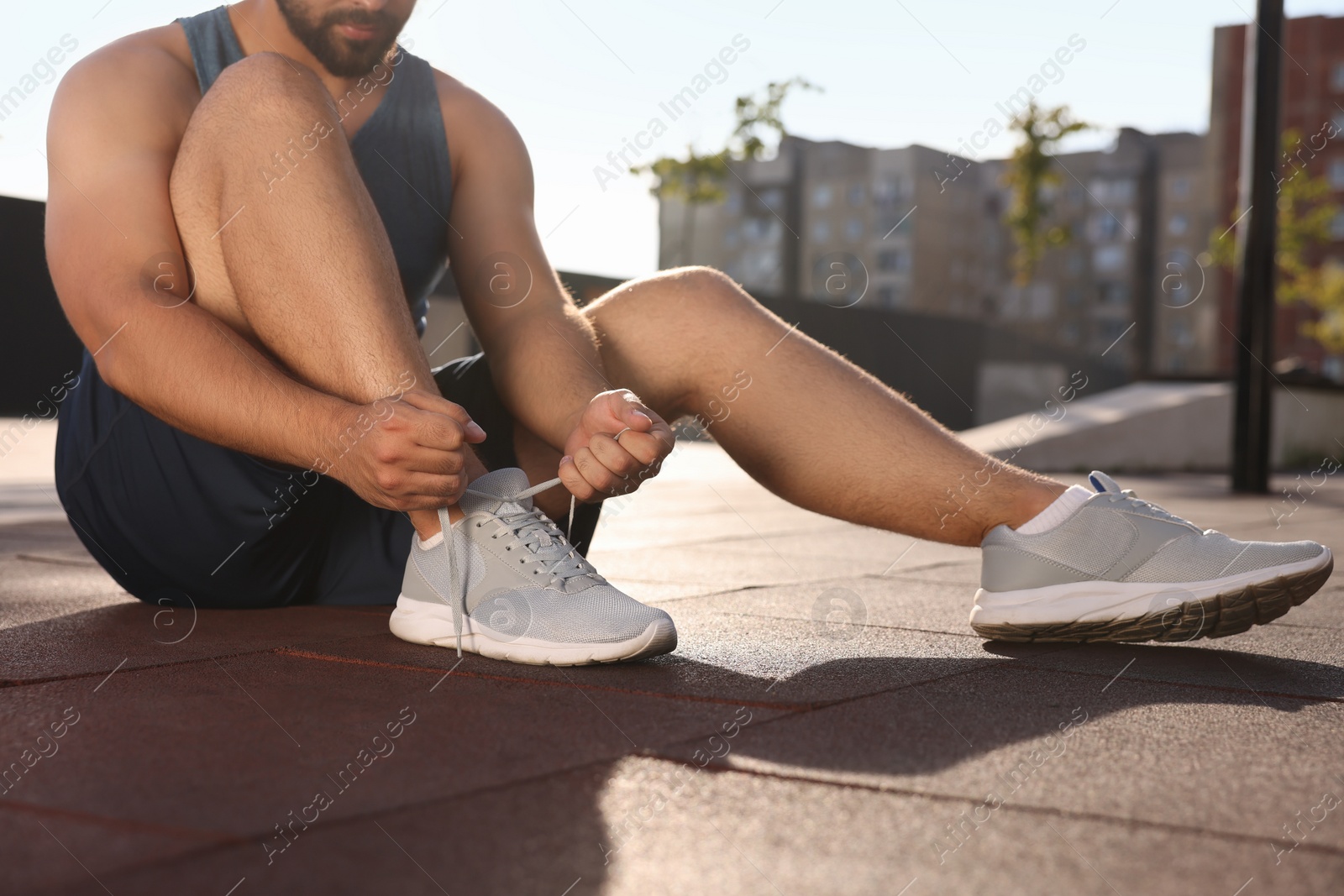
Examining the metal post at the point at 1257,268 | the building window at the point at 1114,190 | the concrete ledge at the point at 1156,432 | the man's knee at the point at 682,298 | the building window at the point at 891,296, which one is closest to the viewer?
the man's knee at the point at 682,298

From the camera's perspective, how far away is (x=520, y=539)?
1.65 m

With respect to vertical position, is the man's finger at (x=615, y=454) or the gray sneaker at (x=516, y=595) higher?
the man's finger at (x=615, y=454)

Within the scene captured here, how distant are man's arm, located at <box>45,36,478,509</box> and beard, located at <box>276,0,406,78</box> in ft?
0.75

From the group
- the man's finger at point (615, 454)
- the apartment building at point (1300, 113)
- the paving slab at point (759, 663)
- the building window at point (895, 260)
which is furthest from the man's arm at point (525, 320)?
the building window at point (895, 260)

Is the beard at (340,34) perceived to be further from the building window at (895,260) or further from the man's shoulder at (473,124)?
the building window at (895,260)

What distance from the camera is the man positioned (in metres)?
1.58

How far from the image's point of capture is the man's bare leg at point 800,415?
1.84 m

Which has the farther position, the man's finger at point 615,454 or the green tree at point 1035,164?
the green tree at point 1035,164

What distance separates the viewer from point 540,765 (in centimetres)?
111

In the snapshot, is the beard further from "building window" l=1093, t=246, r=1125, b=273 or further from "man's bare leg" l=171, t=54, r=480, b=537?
"building window" l=1093, t=246, r=1125, b=273

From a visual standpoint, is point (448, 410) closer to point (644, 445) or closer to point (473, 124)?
point (644, 445)

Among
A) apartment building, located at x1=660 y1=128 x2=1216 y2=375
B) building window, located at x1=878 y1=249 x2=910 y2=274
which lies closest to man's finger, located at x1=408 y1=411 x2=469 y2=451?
apartment building, located at x1=660 y1=128 x2=1216 y2=375

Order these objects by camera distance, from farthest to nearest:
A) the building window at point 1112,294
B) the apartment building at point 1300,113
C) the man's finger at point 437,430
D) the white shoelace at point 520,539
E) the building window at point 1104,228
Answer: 1. the building window at point 1104,228
2. the building window at point 1112,294
3. the apartment building at point 1300,113
4. the white shoelace at point 520,539
5. the man's finger at point 437,430

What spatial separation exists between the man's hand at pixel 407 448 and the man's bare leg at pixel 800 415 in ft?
1.75
